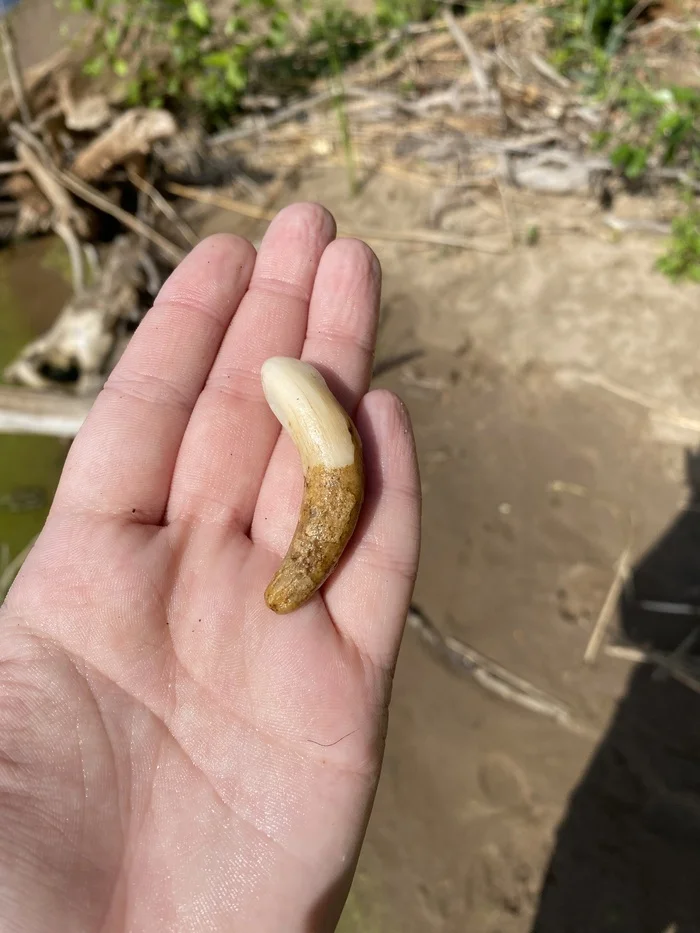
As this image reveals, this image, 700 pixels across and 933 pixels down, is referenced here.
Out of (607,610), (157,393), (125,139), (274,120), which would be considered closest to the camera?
(157,393)

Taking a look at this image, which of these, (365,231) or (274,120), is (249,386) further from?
(274,120)

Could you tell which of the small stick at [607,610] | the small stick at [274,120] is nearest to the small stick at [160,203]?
the small stick at [274,120]

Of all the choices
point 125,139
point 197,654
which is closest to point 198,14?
point 125,139

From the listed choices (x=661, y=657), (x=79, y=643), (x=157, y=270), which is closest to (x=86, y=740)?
(x=79, y=643)

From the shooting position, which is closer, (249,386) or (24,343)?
(249,386)

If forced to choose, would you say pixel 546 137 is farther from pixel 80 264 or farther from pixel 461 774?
pixel 461 774

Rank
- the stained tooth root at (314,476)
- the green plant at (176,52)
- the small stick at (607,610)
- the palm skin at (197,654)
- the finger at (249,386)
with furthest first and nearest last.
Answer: the green plant at (176,52) → the small stick at (607,610) → the finger at (249,386) → the stained tooth root at (314,476) → the palm skin at (197,654)

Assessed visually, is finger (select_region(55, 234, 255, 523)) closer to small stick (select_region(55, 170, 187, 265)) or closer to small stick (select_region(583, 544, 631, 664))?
small stick (select_region(583, 544, 631, 664))

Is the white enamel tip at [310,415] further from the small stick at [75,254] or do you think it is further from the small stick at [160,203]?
the small stick at [160,203]
